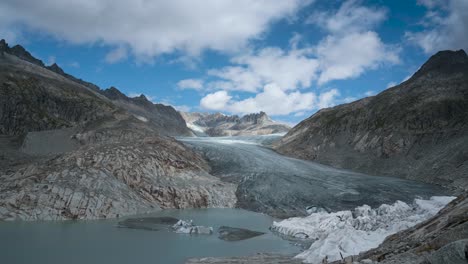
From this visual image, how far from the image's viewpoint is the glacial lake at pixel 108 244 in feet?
48.3

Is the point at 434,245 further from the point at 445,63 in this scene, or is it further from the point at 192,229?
the point at 445,63

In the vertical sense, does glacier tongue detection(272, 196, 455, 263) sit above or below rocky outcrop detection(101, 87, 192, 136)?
below

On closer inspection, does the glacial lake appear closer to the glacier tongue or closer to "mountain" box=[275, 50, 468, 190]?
the glacier tongue

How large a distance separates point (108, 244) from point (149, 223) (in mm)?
5095

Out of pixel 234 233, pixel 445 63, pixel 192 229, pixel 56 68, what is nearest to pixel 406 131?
pixel 445 63

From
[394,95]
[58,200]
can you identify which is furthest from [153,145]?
[394,95]

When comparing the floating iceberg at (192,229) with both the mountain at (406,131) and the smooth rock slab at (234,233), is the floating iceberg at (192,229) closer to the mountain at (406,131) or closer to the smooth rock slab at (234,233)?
the smooth rock slab at (234,233)

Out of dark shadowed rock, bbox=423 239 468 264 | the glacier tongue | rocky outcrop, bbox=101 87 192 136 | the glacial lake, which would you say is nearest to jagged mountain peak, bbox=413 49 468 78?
the glacier tongue

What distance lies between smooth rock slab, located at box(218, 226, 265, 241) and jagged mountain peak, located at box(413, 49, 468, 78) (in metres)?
44.5

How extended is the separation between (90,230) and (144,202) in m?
7.04

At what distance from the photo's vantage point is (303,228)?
20.2 m

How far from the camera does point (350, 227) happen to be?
18266 millimetres

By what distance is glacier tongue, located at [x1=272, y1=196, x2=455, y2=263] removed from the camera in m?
14.0

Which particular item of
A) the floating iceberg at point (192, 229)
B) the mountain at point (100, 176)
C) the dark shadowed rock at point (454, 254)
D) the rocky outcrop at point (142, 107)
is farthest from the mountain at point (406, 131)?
the rocky outcrop at point (142, 107)
